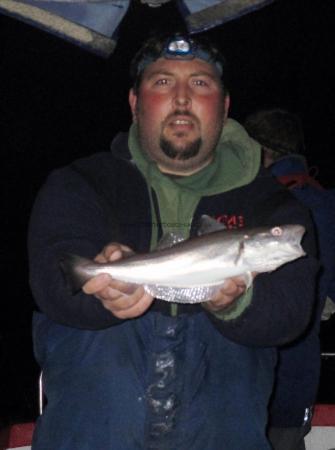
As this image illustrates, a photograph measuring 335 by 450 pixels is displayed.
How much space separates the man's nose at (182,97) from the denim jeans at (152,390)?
121 cm

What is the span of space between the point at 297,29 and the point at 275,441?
204ft

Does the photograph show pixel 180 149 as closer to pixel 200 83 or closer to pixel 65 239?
pixel 200 83

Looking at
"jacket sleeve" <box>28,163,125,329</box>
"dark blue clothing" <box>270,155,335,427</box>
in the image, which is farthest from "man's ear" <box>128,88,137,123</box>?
"dark blue clothing" <box>270,155,335,427</box>

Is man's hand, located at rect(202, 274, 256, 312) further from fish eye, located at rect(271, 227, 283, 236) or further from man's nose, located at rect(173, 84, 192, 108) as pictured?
man's nose, located at rect(173, 84, 192, 108)

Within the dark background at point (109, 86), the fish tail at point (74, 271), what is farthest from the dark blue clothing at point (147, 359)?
the dark background at point (109, 86)

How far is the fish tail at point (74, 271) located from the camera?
278 cm

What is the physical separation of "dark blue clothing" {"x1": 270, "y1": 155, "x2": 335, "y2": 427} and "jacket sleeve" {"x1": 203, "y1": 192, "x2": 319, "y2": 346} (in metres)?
0.97

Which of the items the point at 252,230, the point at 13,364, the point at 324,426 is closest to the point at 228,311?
the point at 252,230

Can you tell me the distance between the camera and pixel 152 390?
9.93ft

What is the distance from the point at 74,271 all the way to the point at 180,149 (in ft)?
3.94

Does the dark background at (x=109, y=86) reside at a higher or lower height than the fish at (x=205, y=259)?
higher

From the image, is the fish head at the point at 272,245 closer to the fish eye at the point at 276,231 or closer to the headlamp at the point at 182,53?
the fish eye at the point at 276,231

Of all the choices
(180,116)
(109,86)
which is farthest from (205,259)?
(109,86)

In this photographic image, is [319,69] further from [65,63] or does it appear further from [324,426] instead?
[324,426]
